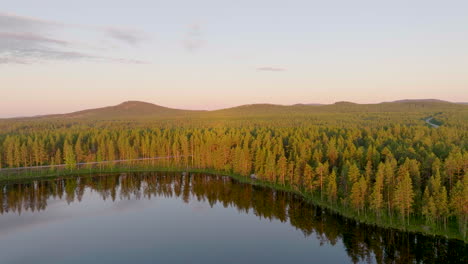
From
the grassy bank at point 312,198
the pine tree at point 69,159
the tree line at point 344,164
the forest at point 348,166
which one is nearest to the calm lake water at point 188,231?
the grassy bank at point 312,198

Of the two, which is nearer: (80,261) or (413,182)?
(80,261)

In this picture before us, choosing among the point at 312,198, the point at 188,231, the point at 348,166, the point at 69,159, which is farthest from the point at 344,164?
the point at 69,159

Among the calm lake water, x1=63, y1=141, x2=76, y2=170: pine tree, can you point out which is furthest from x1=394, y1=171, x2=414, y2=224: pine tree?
x1=63, y1=141, x2=76, y2=170: pine tree

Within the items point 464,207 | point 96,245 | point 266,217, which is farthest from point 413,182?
point 96,245

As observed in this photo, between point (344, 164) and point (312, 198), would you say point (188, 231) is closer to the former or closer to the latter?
point (312, 198)

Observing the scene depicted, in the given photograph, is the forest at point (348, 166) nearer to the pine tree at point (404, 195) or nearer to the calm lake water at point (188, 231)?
the pine tree at point (404, 195)

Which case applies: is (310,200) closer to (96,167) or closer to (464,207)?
(464,207)
